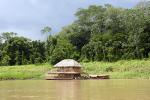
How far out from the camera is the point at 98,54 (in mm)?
55031

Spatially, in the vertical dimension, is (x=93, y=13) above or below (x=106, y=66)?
above

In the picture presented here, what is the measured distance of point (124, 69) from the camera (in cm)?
4375

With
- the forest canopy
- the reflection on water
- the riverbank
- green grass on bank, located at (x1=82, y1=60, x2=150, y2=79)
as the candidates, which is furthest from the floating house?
the reflection on water

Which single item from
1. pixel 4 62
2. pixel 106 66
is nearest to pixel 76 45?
pixel 4 62

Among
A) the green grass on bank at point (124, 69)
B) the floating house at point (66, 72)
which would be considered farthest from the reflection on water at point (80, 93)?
the floating house at point (66, 72)

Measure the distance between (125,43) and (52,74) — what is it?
54.6 ft

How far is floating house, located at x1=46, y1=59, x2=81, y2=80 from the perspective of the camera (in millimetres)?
41156

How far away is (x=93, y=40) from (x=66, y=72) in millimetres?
16363

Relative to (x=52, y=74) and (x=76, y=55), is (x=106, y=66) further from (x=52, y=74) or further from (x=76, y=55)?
(x=76, y=55)

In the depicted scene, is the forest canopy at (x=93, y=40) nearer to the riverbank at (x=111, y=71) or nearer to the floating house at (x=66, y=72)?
the riverbank at (x=111, y=71)

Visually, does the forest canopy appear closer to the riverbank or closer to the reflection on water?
the riverbank

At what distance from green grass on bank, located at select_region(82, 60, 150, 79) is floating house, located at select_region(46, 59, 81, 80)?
11.9ft

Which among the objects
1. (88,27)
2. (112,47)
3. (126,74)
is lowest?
(126,74)

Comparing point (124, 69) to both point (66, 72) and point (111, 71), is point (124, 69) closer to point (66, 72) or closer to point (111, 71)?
point (111, 71)
